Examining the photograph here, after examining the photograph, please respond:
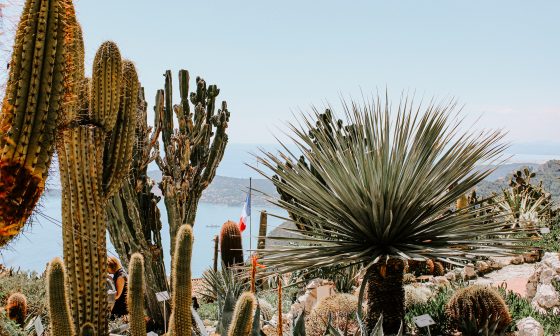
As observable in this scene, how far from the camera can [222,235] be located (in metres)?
9.83

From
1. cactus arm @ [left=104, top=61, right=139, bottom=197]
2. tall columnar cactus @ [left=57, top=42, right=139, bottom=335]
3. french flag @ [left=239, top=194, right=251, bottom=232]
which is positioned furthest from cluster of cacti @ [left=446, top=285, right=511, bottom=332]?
french flag @ [left=239, top=194, right=251, bottom=232]

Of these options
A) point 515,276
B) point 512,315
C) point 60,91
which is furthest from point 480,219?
point 515,276

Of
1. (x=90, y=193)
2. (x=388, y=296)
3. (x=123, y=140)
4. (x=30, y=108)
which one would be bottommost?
(x=388, y=296)

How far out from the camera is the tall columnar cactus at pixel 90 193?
4.39 meters

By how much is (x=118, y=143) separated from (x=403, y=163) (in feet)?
8.67

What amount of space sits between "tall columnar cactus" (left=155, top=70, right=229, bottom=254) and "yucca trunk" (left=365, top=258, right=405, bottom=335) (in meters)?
3.89

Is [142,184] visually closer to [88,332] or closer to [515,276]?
[88,332]

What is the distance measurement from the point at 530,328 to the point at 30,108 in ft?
15.7

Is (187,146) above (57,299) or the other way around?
above

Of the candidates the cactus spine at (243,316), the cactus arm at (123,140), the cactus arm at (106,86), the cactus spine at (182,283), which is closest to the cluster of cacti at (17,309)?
the cactus arm at (123,140)

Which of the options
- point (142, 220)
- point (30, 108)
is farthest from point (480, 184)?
point (30, 108)

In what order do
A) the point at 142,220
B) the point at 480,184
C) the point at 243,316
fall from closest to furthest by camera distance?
the point at 243,316
the point at 142,220
the point at 480,184

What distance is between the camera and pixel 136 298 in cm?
368

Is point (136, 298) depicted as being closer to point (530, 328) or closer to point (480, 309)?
point (480, 309)
